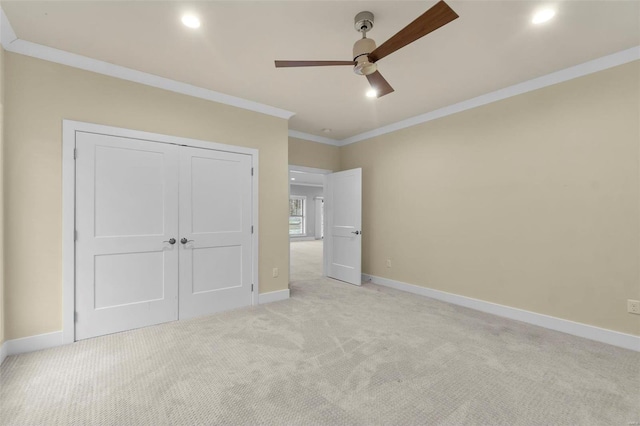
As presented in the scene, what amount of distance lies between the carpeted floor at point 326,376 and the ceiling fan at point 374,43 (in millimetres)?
2304

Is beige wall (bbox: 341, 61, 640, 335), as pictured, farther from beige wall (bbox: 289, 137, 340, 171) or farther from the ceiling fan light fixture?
the ceiling fan light fixture

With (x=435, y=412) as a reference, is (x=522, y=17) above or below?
above

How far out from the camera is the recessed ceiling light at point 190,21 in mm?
2122

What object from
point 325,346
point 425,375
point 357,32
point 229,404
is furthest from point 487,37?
point 229,404

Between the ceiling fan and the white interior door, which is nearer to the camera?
the ceiling fan

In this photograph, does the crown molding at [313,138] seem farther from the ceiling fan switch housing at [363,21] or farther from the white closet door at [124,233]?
the ceiling fan switch housing at [363,21]

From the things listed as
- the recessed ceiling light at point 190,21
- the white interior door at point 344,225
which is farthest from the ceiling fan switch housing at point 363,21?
the white interior door at point 344,225

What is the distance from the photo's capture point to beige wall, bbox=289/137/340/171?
5.07 m

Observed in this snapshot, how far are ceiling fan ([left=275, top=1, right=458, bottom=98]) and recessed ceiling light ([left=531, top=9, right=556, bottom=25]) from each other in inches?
42.2

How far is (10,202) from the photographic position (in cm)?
240

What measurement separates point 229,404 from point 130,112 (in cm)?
291

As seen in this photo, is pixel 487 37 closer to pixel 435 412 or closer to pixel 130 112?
pixel 435 412

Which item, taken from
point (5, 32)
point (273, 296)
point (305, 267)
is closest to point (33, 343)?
point (273, 296)

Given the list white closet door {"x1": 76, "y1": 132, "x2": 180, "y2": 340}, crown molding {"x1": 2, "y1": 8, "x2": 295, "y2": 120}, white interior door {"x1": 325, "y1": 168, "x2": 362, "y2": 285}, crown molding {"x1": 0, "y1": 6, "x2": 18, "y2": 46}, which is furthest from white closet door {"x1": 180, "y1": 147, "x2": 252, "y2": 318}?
white interior door {"x1": 325, "y1": 168, "x2": 362, "y2": 285}
